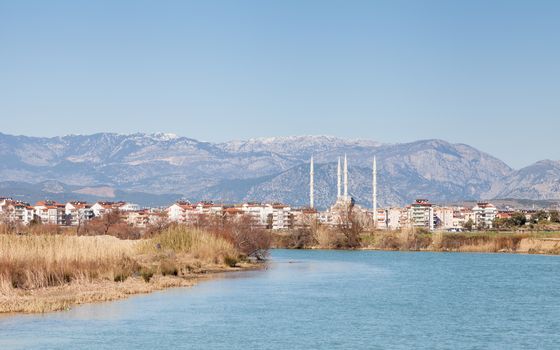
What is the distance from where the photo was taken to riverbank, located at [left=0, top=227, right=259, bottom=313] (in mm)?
38250

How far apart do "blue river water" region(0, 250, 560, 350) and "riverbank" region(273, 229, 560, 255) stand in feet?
161

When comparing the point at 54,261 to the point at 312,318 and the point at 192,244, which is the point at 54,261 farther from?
the point at 192,244

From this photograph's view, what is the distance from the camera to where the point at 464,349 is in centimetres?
2969

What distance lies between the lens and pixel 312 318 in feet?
121

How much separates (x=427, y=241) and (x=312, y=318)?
82.2 metres

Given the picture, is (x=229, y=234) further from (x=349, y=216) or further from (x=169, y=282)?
(x=349, y=216)

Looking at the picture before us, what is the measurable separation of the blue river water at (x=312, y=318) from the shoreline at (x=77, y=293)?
783 millimetres

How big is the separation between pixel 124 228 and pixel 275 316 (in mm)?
82818

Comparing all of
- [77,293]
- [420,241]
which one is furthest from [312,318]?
[420,241]

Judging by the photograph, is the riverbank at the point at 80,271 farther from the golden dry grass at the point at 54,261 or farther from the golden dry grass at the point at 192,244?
the golden dry grass at the point at 192,244

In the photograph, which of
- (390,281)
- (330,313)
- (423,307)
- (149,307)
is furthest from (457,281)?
(149,307)

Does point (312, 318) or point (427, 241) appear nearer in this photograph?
point (312, 318)

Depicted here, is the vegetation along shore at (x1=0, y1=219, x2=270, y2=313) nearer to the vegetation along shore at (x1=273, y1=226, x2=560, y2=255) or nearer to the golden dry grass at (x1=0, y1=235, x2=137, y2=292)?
the golden dry grass at (x1=0, y1=235, x2=137, y2=292)

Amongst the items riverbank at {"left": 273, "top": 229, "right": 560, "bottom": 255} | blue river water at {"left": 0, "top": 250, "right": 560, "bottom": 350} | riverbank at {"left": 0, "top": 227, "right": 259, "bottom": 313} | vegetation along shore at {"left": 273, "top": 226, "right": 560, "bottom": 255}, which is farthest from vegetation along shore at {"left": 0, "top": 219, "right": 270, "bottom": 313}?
riverbank at {"left": 273, "top": 229, "right": 560, "bottom": 255}
